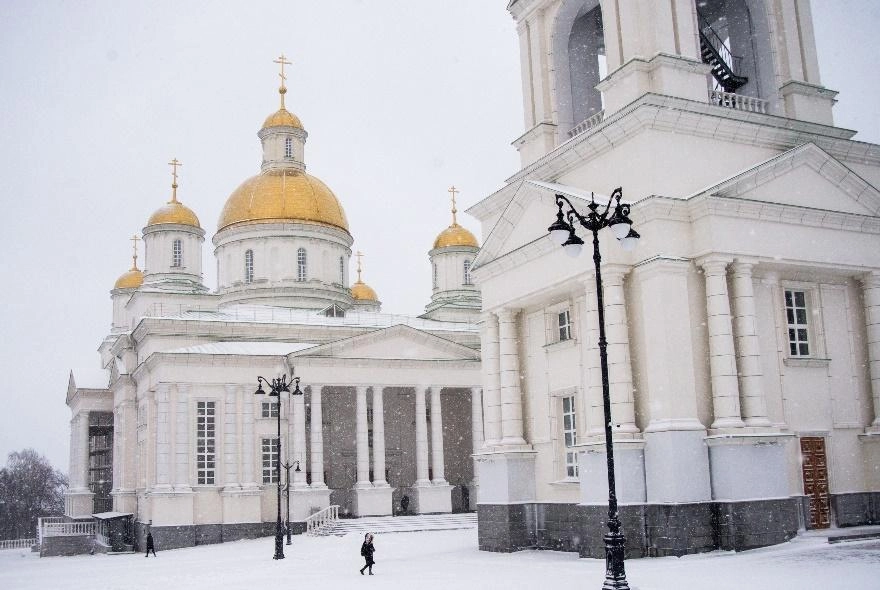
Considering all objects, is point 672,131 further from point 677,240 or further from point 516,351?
point 516,351

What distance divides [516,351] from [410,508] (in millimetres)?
21382

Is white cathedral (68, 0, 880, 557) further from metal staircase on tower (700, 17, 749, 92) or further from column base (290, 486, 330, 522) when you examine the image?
column base (290, 486, 330, 522)

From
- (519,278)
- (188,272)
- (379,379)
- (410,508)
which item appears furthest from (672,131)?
(188,272)

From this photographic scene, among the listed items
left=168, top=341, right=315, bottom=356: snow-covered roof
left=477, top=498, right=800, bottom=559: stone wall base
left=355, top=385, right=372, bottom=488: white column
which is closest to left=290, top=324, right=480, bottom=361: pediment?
left=168, top=341, right=315, bottom=356: snow-covered roof

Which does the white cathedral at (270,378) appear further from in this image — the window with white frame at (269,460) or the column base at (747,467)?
the column base at (747,467)

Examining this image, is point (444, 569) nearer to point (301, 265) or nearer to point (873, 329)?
point (873, 329)

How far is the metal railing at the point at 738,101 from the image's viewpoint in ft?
81.1

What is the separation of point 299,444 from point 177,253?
1996 centimetres

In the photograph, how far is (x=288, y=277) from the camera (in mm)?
54188

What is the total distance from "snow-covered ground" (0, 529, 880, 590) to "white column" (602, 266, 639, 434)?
3.41 m

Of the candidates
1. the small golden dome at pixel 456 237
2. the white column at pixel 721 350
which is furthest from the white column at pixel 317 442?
the white column at pixel 721 350

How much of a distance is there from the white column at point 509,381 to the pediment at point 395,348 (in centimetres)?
1851

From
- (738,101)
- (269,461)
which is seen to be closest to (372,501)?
(269,461)

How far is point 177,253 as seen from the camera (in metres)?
58.4
